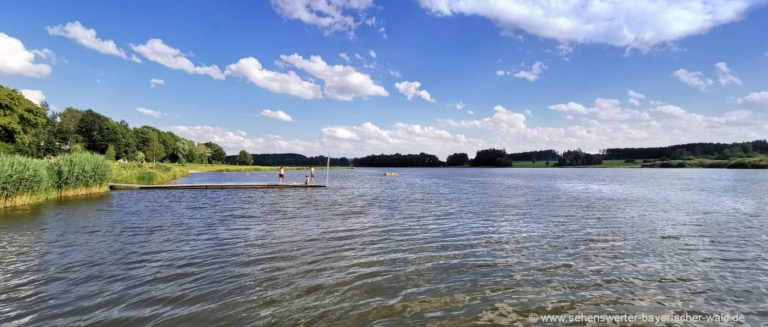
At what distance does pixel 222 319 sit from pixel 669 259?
1287cm

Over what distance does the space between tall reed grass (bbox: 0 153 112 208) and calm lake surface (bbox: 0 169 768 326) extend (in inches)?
235

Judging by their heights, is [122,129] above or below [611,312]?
above

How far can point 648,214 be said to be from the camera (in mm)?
23922

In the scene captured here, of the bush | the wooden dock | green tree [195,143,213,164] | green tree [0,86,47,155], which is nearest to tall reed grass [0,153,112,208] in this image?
the bush

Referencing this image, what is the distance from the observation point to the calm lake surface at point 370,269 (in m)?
8.20

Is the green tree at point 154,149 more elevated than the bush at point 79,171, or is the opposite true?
the green tree at point 154,149

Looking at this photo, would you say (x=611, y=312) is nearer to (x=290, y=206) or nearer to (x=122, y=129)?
(x=290, y=206)

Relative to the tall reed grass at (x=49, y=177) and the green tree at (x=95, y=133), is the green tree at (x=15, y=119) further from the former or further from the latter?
the green tree at (x=95, y=133)

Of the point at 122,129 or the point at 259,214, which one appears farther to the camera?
the point at 122,129

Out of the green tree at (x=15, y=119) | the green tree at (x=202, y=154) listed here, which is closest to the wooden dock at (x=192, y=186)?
the green tree at (x=15, y=119)

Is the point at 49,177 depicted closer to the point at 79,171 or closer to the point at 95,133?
the point at 79,171

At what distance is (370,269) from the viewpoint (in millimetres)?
11219

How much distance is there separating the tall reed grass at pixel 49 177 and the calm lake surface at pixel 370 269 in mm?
5965

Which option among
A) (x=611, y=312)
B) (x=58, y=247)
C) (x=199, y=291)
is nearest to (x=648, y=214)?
(x=611, y=312)
